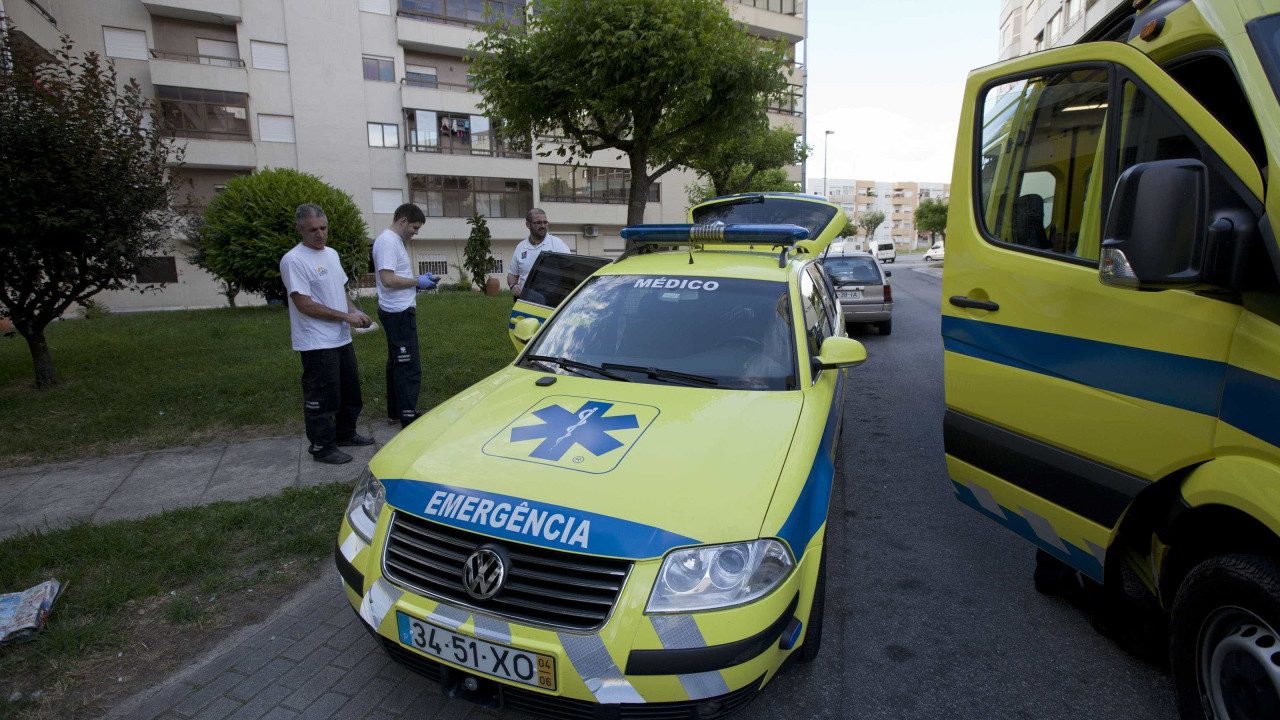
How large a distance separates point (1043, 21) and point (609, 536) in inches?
1561

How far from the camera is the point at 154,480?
4.70 m

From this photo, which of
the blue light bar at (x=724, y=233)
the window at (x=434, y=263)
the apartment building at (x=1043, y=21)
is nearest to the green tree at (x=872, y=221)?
the apartment building at (x=1043, y=21)

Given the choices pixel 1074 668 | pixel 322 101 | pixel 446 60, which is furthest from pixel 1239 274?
pixel 446 60

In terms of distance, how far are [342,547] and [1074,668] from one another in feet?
9.82

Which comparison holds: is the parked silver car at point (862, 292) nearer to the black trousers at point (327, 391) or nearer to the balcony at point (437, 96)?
the black trousers at point (327, 391)

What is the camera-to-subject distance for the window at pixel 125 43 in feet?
85.5

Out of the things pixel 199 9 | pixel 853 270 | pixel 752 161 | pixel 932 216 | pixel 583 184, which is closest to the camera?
pixel 853 270

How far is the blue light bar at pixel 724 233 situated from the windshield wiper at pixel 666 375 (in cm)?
110

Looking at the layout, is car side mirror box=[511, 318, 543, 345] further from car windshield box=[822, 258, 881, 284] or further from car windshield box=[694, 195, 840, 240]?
car windshield box=[822, 258, 881, 284]

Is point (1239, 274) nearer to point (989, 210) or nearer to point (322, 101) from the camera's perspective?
point (989, 210)

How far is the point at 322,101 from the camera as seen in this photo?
2883 cm

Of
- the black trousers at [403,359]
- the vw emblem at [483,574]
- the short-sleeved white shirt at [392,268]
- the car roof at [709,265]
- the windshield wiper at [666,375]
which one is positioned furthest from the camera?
the black trousers at [403,359]

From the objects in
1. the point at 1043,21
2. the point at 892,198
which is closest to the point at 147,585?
the point at 1043,21

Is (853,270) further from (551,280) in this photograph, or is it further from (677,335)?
(677,335)
